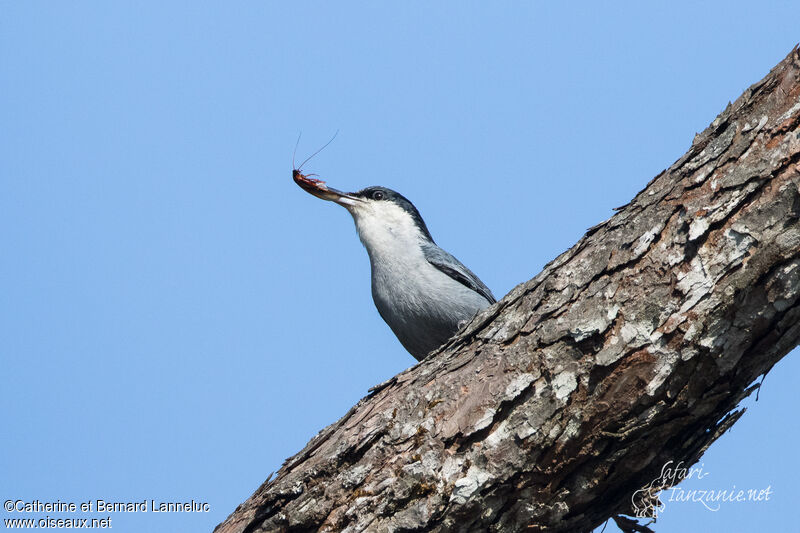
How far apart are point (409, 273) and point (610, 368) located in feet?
11.9

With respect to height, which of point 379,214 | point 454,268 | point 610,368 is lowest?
point 610,368

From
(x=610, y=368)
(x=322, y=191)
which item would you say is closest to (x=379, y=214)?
(x=322, y=191)

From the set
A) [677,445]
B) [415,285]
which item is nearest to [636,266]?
[677,445]

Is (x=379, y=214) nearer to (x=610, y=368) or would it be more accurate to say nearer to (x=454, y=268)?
(x=454, y=268)

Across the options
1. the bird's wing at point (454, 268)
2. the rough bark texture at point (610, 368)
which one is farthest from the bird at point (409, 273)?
the rough bark texture at point (610, 368)

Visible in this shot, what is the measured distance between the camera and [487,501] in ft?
11.5

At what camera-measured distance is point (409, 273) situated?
688cm

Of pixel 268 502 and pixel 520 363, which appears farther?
pixel 268 502

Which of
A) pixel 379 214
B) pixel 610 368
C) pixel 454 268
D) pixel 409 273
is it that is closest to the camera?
pixel 610 368

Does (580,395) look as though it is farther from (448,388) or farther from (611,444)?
(448,388)

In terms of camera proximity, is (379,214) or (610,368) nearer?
(610,368)

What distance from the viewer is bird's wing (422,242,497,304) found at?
698 centimetres

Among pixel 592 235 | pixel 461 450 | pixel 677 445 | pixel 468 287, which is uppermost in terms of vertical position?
pixel 468 287

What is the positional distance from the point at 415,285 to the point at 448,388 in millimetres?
3042
